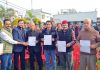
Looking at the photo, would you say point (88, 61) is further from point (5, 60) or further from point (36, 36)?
point (5, 60)

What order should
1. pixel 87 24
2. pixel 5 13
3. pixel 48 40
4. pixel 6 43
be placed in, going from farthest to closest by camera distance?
1. pixel 5 13
2. pixel 48 40
3. pixel 6 43
4. pixel 87 24

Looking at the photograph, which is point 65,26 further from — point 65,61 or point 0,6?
point 0,6

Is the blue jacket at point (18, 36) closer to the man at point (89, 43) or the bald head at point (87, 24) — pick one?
the man at point (89, 43)

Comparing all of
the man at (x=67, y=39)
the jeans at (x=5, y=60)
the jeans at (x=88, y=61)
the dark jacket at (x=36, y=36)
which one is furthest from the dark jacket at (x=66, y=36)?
the jeans at (x=5, y=60)

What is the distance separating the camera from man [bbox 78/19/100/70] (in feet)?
21.6

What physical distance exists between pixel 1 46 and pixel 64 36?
6.89ft

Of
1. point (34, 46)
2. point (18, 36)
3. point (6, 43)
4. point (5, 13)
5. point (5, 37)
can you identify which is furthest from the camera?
point (5, 13)

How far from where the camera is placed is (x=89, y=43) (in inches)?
263

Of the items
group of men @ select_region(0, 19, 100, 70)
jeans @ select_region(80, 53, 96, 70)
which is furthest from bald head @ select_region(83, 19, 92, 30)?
jeans @ select_region(80, 53, 96, 70)

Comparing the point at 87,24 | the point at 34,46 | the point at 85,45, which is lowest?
the point at 34,46

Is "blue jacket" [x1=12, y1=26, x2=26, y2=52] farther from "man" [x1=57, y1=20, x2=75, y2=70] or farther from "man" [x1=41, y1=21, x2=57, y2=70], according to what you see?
"man" [x1=57, y1=20, x2=75, y2=70]

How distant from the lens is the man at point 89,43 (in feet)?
21.6

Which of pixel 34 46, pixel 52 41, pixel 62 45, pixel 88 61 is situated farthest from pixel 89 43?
pixel 34 46

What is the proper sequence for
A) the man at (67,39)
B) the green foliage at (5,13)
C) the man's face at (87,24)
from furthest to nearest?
the green foliage at (5,13), the man at (67,39), the man's face at (87,24)
